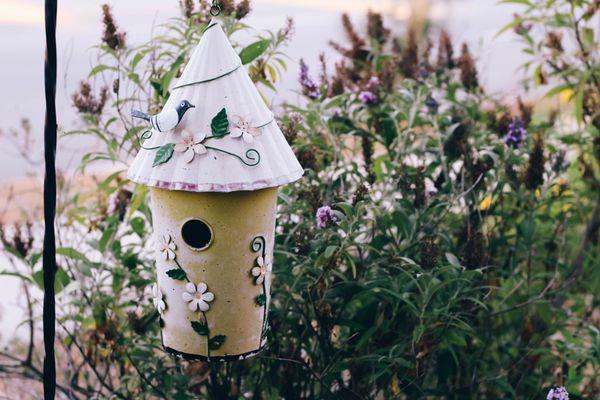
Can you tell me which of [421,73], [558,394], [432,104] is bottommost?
[558,394]

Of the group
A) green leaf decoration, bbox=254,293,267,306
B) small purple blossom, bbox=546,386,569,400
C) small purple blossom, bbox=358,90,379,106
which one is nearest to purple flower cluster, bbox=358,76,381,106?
small purple blossom, bbox=358,90,379,106

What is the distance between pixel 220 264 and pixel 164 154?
0.98ft

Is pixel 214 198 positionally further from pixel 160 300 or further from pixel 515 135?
pixel 515 135

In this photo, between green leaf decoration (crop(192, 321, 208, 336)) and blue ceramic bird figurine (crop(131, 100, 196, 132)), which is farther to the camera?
green leaf decoration (crop(192, 321, 208, 336))

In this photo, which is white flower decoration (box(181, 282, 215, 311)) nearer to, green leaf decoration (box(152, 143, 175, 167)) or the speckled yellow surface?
the speckled yellow surface

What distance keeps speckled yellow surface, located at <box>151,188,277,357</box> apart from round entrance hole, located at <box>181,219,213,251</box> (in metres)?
0.01

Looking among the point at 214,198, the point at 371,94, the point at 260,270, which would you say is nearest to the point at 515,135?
the point at 371,94

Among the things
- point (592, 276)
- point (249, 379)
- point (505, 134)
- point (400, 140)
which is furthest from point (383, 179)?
point (592, 276)

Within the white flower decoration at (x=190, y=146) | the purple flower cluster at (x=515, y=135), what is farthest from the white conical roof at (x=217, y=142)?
the purple flower cluster at (x=515, y=135)

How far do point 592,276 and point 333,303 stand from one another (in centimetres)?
132

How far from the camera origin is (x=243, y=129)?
1861 mm

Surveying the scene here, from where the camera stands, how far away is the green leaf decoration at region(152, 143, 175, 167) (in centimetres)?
184

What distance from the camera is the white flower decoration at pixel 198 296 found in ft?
6.43

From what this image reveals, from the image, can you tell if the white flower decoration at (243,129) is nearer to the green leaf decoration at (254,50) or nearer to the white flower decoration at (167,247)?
the white flower decoration at (167,247)
